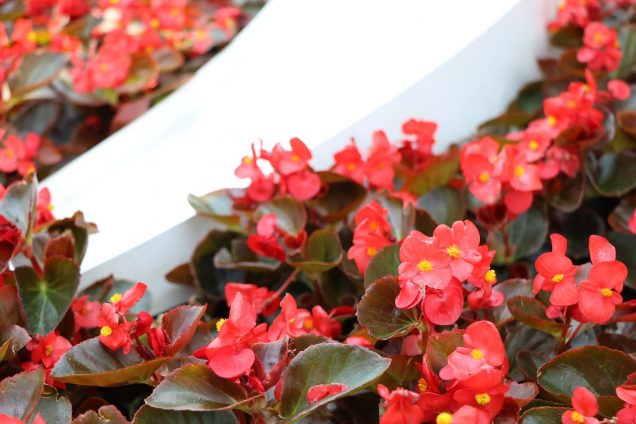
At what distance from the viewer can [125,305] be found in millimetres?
760

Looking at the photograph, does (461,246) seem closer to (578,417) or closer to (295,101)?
(578,417)

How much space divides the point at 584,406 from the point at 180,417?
31 cm

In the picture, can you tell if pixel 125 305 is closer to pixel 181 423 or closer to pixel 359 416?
pixel 181 423

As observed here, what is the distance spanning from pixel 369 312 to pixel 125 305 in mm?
215

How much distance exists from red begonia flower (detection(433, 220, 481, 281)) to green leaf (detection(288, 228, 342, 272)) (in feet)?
0.84

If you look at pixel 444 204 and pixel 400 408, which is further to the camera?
pixel 444 204

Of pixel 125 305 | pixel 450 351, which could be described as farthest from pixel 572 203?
pixel 125 305

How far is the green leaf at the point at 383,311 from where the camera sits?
0.72m

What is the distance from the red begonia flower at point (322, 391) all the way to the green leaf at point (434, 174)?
448 mm

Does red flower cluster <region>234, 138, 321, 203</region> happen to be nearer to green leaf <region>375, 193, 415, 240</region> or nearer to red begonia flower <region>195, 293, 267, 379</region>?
green leaf <region>375, 193, 415, 240</region>

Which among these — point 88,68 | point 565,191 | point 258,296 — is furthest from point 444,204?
point 88,68

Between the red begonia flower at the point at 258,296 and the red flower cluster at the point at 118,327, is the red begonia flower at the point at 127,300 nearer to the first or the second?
the red flower cluster at the point at 118,327

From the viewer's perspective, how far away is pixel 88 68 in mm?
1382

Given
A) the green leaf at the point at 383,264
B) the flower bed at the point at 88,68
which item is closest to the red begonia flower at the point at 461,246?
the green leaf at the point at 383,264
